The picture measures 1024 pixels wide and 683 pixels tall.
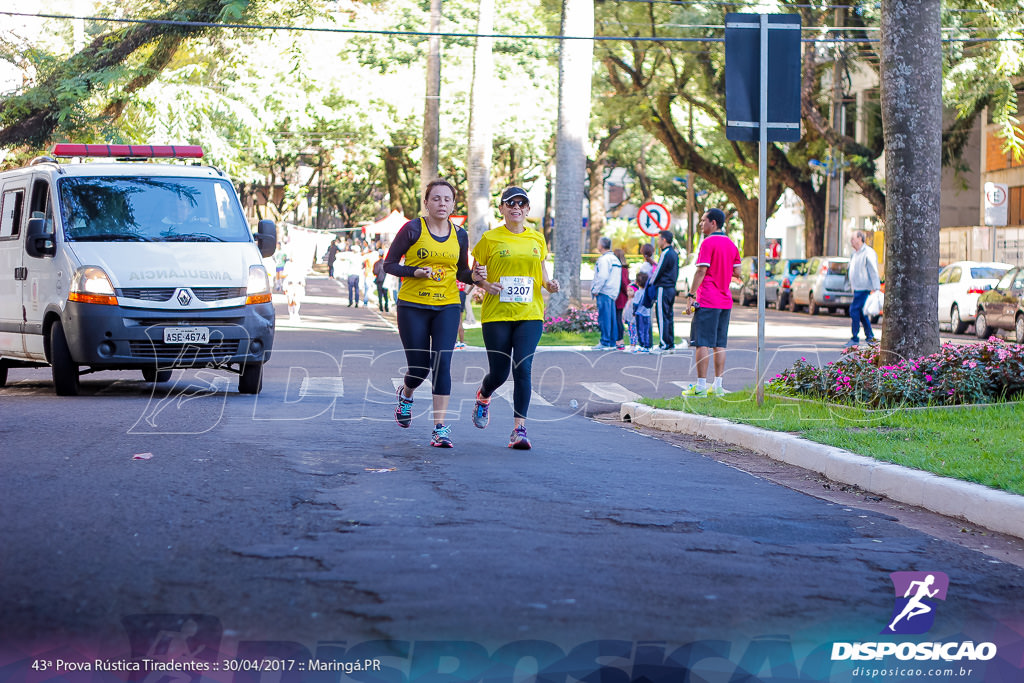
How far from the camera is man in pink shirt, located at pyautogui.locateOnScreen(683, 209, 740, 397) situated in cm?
1266

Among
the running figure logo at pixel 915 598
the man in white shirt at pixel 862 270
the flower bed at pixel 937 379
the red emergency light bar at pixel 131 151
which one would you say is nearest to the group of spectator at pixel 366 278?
the man in white shirt at pixel 862 270

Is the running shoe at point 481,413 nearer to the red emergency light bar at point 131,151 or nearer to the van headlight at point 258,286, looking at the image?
the van headlight at point 258,286

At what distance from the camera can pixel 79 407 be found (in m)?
11.3

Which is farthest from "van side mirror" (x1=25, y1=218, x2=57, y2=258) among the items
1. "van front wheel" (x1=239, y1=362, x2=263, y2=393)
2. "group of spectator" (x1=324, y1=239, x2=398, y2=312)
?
"group of spectator" (x1=324, y1=239, x2=398, y2=312)

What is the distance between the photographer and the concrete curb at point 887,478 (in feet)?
22.0

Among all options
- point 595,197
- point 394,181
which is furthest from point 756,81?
point 595,197

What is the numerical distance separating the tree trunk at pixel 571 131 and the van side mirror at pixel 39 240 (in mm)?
12543

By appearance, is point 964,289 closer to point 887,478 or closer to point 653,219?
point 653,219

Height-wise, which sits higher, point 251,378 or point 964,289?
point 964,289

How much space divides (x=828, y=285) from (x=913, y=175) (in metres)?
24.0

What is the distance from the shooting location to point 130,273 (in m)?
12.1

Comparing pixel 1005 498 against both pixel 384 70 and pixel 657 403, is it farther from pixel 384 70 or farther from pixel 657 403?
pixel 384 70

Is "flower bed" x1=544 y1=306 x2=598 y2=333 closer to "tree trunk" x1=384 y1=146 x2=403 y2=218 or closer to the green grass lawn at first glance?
the green grass lawn

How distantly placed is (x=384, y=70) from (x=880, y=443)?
4089 cm
